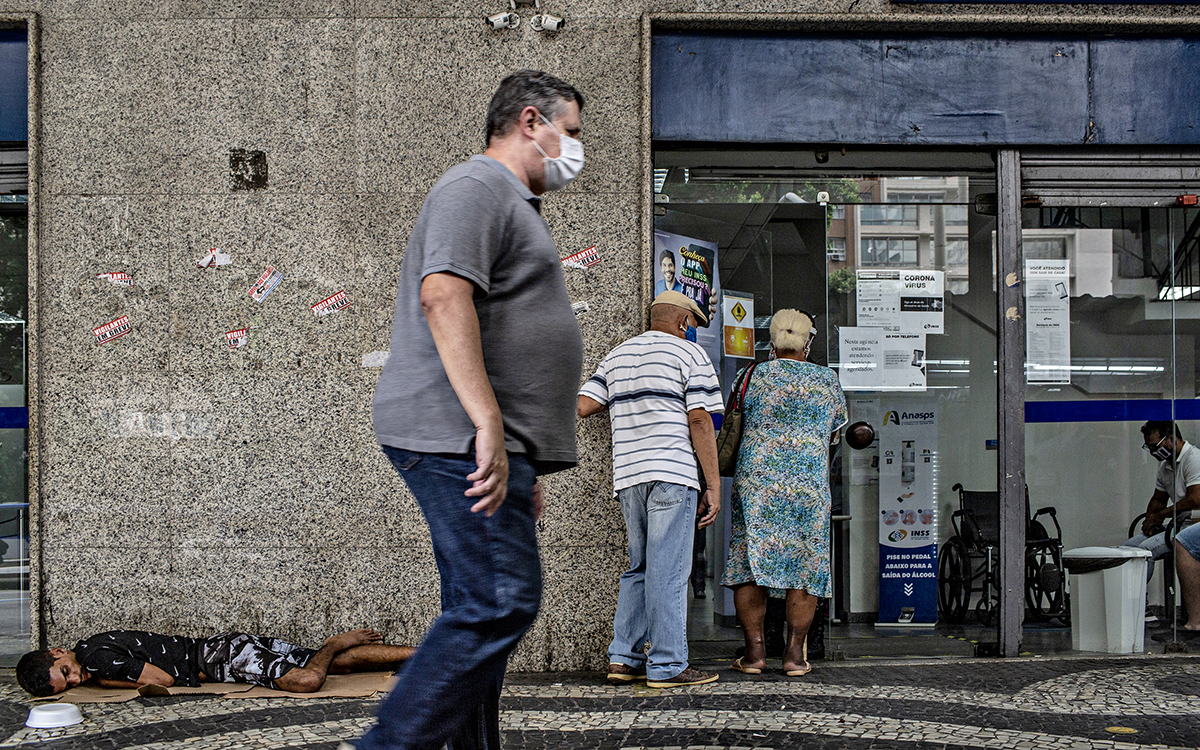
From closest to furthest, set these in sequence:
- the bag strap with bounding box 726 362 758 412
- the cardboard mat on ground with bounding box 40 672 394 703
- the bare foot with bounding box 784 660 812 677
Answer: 1. the cardboard mat on ground with bounding box 40 672 394 703
2. the bare foot with bounding box 784 660 812 677
3. the bag strap with bounding box 726 362 758 412

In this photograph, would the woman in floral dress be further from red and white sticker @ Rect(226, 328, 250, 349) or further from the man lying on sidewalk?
red and white sticker @ Rect(226, 328, 250, 349)

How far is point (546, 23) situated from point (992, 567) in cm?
353

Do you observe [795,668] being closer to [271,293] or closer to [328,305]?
[328,305]

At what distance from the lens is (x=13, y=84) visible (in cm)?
525

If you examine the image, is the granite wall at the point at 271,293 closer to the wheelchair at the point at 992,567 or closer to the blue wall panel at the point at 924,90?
the blue wall panel at the point at 924,90

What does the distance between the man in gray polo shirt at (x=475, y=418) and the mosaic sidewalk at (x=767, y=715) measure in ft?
4.98

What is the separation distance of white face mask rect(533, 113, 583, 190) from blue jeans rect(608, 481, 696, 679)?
223 cm

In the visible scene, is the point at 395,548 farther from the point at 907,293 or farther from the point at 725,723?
the point at 907,293

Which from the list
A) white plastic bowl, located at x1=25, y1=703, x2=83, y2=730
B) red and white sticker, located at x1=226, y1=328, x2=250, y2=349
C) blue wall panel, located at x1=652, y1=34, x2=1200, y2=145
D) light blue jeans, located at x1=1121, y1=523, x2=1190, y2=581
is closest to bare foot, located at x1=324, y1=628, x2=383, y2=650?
white plastic bowl, located at x1=25, y1=703, x2=83, y2=730

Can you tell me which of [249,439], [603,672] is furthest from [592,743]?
[249,439]

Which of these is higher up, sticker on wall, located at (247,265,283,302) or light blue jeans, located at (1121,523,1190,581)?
sticker on wall, located at (247,265,283,302)

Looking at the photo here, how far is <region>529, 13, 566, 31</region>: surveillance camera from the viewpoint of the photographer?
5062 millimetres

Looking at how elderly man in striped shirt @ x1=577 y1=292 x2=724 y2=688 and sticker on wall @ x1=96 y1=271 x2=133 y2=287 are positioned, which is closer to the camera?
elderly man in striped shirt @ x1=577 y1=292 x2=724 y2=688

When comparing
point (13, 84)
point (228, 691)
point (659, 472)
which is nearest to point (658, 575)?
point (659, 472)
